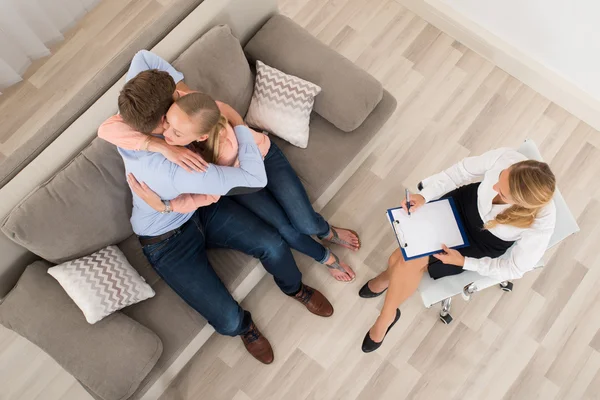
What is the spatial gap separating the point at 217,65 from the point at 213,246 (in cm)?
78

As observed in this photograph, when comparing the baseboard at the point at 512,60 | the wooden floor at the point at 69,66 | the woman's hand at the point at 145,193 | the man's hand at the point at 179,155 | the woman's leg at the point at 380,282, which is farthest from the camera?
the wooden floor at the point at 69,66

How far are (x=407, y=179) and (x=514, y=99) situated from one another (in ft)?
2.65

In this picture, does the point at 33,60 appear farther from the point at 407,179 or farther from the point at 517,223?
the point at 517,223

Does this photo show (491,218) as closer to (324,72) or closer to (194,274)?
(324,72)

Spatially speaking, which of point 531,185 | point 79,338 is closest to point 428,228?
point 531,185

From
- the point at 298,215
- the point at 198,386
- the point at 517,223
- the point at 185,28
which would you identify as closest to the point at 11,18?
the point at 185,28

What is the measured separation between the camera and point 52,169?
6.49ft

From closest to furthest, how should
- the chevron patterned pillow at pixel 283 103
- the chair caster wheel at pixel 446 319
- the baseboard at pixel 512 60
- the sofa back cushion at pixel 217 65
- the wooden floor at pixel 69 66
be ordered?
the sofa back cushion at pixel 217 65
the chevron patterned pillow at pixel 283 103
the chair caster wheel at pixel 446 319
the baseboard at pixel 512 60
the wooden floor at pixel 69 66

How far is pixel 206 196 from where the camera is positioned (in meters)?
1.95

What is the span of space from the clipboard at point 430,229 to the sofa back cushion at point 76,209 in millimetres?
1101

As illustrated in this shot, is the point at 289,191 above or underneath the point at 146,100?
underneath

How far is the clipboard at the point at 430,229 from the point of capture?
6.52 ft

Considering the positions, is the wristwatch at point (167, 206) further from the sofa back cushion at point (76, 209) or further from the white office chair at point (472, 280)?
the white office chair at point (472, 280)

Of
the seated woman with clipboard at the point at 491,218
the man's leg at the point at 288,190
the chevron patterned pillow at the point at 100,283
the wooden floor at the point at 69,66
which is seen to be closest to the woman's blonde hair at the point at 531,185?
the seated woman with clipboard at the point at 491,218
